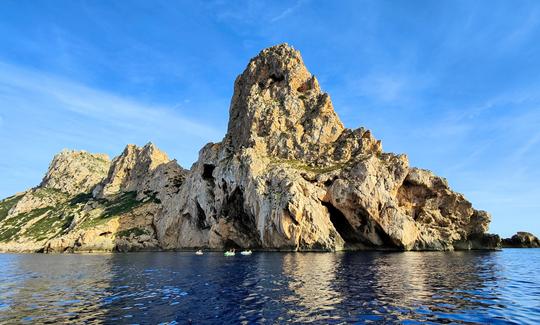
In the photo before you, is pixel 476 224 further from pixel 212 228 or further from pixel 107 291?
pixel 107 291

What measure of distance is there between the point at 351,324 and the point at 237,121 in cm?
14664

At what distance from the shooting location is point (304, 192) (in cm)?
10931

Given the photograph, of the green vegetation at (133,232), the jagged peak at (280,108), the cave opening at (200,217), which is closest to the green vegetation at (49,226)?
the green vegetation at (133,232)

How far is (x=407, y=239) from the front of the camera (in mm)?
106438

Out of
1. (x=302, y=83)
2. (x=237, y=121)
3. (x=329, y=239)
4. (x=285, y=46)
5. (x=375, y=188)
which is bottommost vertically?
(x=329, y=239)

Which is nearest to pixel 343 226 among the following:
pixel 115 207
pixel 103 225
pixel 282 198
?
pixel 282 198

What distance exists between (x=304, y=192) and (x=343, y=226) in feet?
56.1

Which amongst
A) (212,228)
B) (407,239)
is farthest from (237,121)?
(407,239)

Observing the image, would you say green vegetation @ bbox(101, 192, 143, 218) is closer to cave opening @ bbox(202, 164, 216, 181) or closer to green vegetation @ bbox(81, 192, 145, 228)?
green vegetation @ bbox(81, 192, 145, 228)

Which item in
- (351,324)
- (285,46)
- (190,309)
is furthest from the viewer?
(285,46)

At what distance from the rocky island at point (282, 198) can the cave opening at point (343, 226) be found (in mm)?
326

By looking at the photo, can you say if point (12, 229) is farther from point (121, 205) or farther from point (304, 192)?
point (304, 192)

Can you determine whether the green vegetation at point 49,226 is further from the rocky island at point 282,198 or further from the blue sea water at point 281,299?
the blue sea water at point 281,299

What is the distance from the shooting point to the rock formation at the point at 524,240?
508ft
